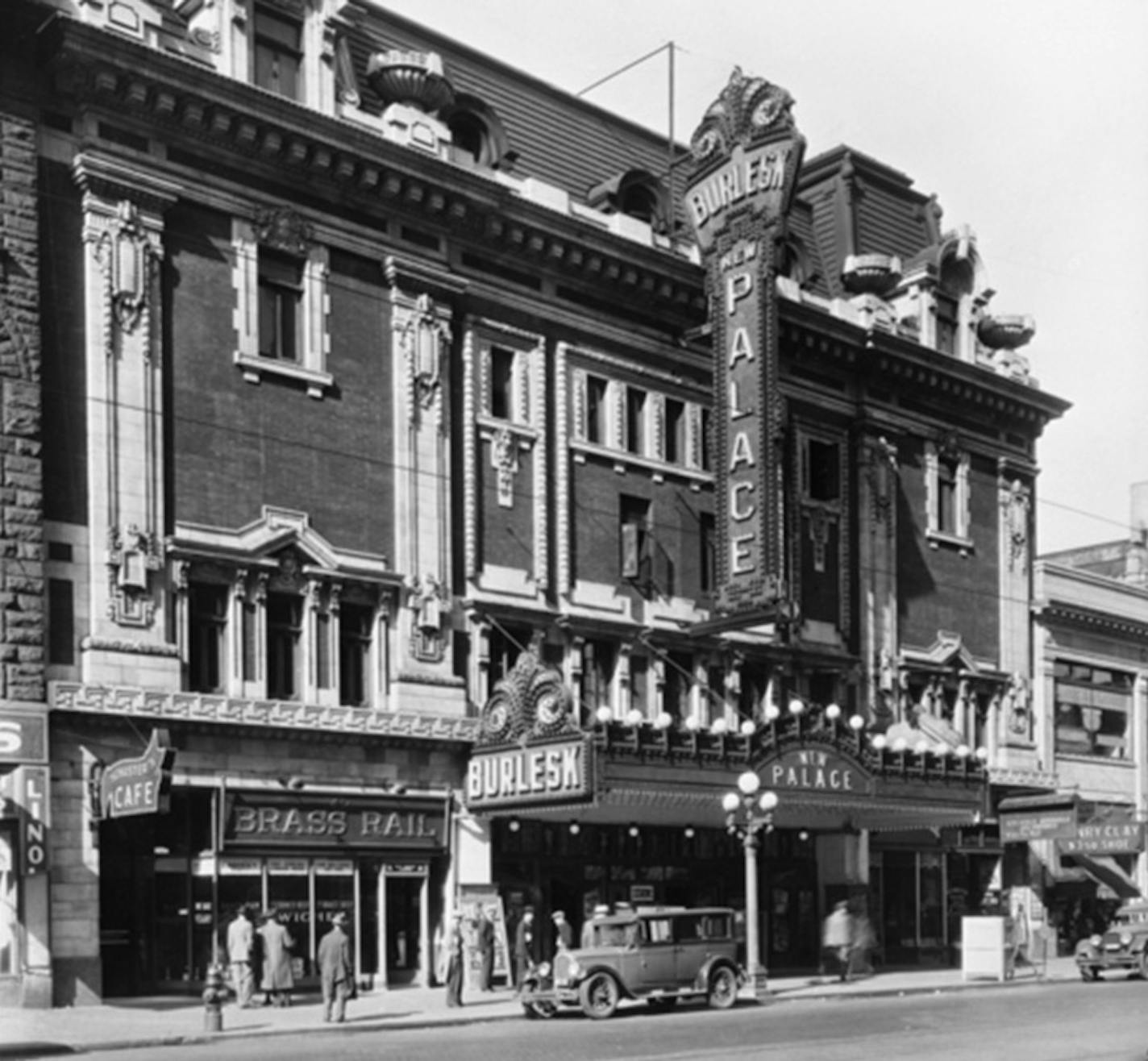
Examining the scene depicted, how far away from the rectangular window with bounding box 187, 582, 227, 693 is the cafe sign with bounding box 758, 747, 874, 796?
37.1 ft

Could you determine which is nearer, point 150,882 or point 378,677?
point 150,882

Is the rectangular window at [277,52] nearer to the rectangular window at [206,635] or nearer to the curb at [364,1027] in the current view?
the rectangular window at [206,635]

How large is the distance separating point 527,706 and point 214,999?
10.7 m

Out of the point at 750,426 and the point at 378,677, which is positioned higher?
the point at 750,426

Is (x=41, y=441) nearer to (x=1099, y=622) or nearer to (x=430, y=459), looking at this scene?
(x=430, y=459)

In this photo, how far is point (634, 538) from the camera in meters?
39.5

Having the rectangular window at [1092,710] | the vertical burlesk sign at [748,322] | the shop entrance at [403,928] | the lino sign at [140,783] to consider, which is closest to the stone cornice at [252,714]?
the lino sign at [140,783]

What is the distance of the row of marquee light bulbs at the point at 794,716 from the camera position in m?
34.3

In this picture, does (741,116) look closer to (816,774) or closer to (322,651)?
(816,774)

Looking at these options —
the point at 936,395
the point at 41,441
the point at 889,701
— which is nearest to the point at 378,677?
the point at 41,441

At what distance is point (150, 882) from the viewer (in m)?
30.2

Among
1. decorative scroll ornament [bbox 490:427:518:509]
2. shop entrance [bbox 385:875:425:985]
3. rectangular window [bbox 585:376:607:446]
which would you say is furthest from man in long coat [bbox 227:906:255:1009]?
rectangular window [bbox 585:376:607:446]

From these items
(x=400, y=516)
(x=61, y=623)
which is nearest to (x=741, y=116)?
(x=400, y=516)

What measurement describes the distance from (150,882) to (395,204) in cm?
1374
